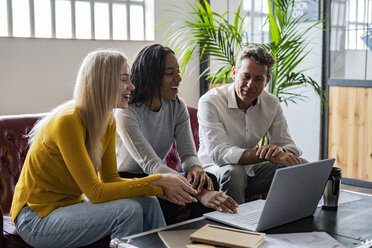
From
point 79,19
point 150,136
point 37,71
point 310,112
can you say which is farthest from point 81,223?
point 310,112

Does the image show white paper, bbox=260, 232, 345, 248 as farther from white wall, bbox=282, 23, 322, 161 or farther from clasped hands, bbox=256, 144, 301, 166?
white wall, bbox=282, 23, 322, 161

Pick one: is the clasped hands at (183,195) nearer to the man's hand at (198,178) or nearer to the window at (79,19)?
the man's hand at (198,178)

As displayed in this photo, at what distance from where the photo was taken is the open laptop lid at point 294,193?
1610mm

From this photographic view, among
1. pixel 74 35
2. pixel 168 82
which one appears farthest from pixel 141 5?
pixel 168 82

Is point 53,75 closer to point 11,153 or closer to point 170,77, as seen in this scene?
point 11,153

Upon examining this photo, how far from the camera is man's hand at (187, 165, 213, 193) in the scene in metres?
2.16

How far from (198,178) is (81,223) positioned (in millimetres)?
640

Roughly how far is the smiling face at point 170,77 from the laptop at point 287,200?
0.75 metres

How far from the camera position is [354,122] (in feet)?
13.8

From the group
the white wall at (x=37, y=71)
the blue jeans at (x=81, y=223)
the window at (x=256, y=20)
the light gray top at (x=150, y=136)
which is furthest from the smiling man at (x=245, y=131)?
the window at (x=256, y=20)

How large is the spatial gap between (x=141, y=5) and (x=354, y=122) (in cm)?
240

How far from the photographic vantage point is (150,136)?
2.40m

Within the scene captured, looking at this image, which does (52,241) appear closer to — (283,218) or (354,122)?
(283,218)

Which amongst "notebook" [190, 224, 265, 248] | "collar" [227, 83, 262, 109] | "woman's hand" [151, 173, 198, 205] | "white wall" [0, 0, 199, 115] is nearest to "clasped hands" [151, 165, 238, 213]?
"woman's hand" [151, 173, 198, 205]
